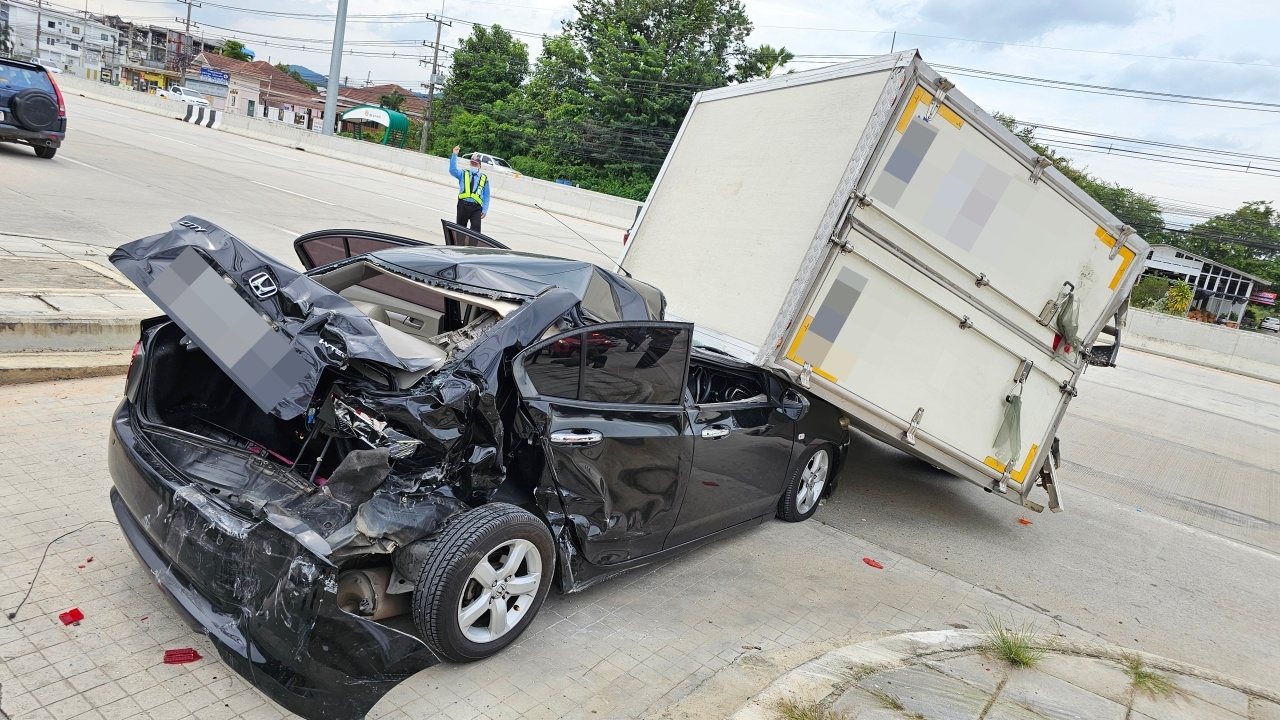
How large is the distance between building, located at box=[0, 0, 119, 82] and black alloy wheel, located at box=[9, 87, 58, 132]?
10793 cm

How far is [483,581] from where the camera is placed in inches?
131

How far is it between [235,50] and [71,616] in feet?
451

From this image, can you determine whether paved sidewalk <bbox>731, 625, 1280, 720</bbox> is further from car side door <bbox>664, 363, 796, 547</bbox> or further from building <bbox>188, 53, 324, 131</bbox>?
building <bbox>188, 53, 324, 131</bbox>

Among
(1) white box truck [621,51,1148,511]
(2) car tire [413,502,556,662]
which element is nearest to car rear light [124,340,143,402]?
(2) car tire [413,502,556,662]

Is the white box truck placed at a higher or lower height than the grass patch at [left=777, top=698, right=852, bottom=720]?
higher

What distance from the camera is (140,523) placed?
10.8 ft

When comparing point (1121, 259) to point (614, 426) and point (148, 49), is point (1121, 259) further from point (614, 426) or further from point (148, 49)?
point (148, 49)

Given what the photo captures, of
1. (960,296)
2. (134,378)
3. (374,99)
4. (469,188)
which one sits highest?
(374,99)

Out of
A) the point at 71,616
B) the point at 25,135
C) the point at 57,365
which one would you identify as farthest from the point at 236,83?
the point at 71,616

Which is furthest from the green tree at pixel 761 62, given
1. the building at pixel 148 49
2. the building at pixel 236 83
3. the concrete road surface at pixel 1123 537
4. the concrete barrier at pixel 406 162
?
the building at pixel 148 49

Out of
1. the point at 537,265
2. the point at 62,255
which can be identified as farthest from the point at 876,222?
the point at 62,255

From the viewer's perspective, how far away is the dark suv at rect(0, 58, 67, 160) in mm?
13938

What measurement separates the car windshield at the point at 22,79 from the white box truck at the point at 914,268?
13.9m

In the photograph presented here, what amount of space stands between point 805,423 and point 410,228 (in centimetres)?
1165
